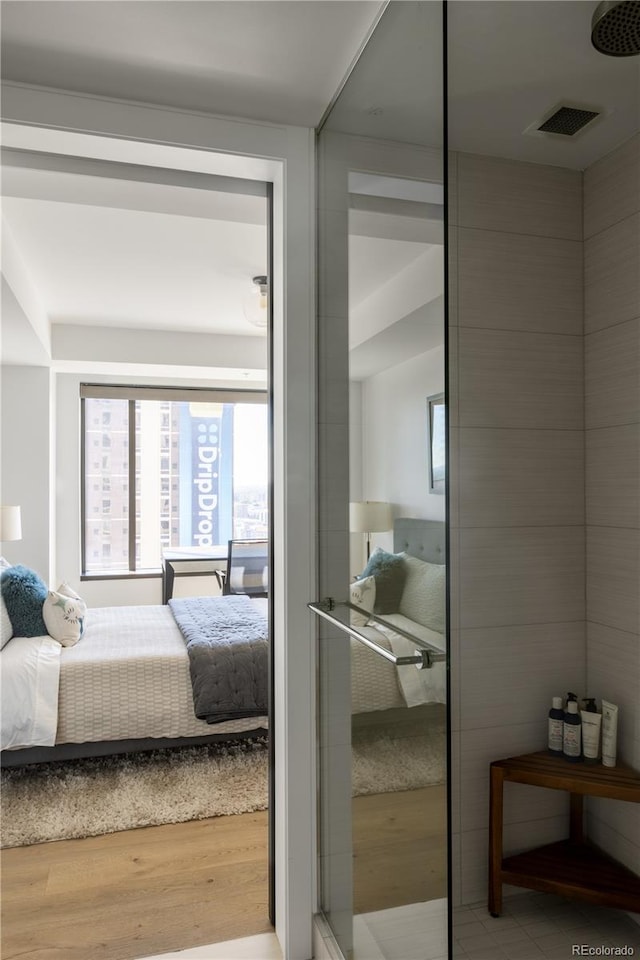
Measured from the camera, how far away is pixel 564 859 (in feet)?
6.95

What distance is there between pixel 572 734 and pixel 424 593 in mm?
1193

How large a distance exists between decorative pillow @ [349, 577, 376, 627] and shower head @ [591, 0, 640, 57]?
1.38 meters

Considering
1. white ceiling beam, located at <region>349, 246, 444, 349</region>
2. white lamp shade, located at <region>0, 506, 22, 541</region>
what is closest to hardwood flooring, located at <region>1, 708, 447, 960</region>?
white ceiling beam, located at <region>349, 246, 444, 349</region>

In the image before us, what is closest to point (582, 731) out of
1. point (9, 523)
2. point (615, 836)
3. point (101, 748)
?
point (615, 836)

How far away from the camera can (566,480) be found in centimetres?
221

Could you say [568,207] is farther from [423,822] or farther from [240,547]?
[240,547]

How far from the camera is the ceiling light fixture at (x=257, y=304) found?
13.4 ft

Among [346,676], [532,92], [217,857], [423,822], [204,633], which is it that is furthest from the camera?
[204,633]

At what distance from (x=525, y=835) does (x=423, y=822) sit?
1.17 meters

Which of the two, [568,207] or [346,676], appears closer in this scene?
[346,676]

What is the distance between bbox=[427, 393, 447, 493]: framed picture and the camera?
1.21 metres

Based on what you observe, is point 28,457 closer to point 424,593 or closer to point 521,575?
point 521,575

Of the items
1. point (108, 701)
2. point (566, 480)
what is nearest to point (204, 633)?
point (108, 701)

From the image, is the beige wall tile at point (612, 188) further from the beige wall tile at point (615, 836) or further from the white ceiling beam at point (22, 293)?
the white ceiling beam at point (22, 293)
